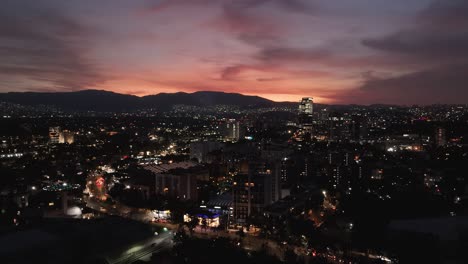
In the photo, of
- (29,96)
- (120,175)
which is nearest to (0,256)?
(120,175)

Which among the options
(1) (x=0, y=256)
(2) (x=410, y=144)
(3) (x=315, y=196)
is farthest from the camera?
(2) (x=410, y=144)

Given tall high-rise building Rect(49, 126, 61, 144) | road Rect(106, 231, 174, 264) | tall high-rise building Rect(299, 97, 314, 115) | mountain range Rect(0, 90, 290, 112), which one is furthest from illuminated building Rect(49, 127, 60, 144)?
mountain range Rect(0, 90, 290, 112)

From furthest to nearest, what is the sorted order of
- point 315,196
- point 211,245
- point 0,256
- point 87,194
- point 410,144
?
point 410,144 < point 87,194 < point 315,196 < point 211,245 < point 0,256

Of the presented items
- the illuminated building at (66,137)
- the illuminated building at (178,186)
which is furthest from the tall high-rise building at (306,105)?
the illuminated building at (178,186)

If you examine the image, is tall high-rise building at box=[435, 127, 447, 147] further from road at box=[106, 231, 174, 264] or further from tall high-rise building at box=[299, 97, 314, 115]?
tall high-rise building at box=[299, 97, 314, 115]

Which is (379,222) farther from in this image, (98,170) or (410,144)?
(410,144)

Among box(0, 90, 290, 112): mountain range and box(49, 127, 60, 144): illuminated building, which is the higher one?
box(0, 90, 290, 112): mountain range

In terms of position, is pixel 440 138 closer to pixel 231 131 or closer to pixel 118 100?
pixel 231 131

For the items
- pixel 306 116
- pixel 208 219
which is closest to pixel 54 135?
pixel 208 219

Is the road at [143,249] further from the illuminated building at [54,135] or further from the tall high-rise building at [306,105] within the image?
the tall high-rise building at [306,105]
